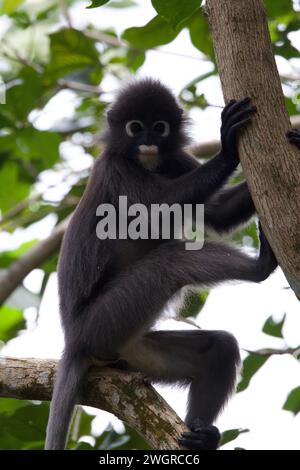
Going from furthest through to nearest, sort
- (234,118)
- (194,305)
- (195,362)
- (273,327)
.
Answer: (194,305)
(273,327)
(195,362)
(234,118)

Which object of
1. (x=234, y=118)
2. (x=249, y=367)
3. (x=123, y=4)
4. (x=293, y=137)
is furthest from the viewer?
(x=123, y=4)

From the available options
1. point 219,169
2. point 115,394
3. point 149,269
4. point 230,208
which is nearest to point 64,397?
point 115,394

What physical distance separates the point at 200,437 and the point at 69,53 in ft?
11.5

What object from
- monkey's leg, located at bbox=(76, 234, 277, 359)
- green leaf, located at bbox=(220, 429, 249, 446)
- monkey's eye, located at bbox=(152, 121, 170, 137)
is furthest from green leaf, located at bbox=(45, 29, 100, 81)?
green leaf, located at bbox=(220, 429, 249, 446)

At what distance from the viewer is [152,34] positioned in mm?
5457

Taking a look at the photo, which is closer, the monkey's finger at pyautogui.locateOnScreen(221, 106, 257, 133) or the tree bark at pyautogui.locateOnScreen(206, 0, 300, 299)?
the tree bark at pyautogui.locateOnScreen(206, 0, 300, 299)

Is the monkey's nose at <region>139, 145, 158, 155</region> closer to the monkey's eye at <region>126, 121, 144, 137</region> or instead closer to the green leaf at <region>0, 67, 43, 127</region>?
the monkey's eye at <region>126, 121, 144, 137</region>

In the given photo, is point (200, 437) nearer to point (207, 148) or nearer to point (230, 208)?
point (230, 208)

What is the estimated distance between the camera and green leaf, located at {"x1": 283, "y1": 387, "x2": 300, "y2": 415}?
517cm

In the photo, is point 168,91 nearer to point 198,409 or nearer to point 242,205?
point 242,205

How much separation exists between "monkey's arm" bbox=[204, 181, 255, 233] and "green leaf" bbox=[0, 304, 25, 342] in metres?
2.02

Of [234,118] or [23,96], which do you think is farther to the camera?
[23,96]

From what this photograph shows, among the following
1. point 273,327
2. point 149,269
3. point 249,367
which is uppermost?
point 149,269
